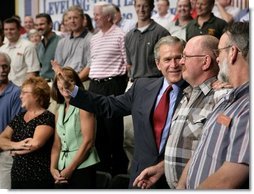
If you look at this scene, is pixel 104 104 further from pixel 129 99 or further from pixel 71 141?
pixel 71 141

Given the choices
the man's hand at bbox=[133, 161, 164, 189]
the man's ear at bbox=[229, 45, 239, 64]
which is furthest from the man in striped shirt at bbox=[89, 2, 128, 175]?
the man's ear at bbox=[229, 45, 239, 64]

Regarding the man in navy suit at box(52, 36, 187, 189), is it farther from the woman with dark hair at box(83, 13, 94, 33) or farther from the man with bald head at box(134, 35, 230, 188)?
the woman with dark hair at box(83, 13, 94, 33)

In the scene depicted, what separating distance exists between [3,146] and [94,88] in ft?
2.26

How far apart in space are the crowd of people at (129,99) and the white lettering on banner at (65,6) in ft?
0.11

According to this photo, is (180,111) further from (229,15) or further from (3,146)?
(3,146)

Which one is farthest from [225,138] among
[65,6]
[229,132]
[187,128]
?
[65,6]

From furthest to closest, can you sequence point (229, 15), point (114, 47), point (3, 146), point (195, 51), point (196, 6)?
1. point (114, 47)
2. point (196, 6)
3. point (3, 146)
4. point (229, 15)
5. point (195, 51)

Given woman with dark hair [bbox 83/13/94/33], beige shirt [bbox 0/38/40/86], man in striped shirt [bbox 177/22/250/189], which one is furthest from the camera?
woman with dark hair [bbox 83/13/94/33]

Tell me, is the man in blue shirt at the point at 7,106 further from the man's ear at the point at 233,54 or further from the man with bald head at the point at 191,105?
the man's ear at the point at 233,54

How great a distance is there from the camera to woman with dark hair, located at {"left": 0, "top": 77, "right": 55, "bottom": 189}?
3.07m

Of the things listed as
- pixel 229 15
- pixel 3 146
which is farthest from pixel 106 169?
pixel 229 15

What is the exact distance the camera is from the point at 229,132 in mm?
2002

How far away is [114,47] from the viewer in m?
3.89

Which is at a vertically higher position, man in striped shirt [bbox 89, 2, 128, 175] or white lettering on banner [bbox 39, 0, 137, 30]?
white lettering on banner [bbox 39, 0, 137, 30]
